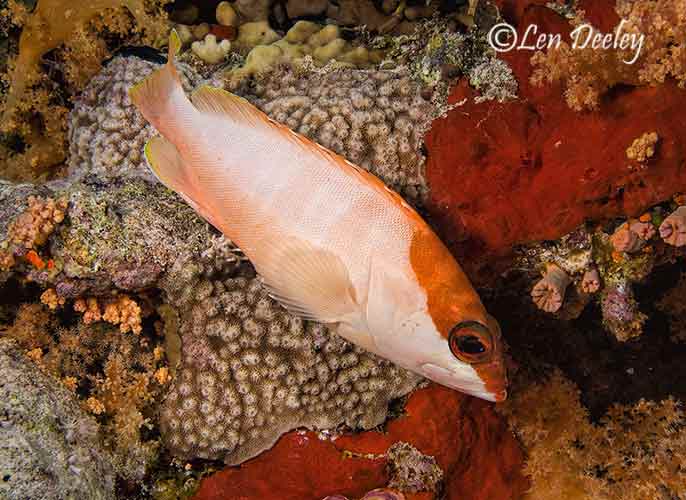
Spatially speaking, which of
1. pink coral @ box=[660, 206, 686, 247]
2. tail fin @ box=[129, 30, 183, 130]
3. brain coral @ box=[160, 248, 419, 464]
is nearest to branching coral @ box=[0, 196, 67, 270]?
brain coral @ box=[160, 248, 419, 464]

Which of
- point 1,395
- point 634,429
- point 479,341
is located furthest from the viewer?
point 634,429

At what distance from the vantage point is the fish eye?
94.8 inches

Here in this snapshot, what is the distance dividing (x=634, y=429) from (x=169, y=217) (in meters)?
3.85

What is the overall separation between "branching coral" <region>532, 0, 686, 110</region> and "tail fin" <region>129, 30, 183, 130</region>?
2202mm

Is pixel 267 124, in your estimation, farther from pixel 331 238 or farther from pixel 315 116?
pixel 315 116

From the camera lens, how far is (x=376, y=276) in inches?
102

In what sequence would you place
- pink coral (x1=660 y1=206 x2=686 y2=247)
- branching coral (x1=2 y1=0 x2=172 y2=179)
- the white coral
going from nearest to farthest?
pink coral (x1=660 y1=206 x2=686 y2=247), branching coral (x1=2 y1=0 x2=172 y2=179), the white coral

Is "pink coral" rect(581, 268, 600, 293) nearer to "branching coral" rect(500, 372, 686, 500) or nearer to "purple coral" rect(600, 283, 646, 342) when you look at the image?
"purple coral" rect(600, 283, 646, 342)

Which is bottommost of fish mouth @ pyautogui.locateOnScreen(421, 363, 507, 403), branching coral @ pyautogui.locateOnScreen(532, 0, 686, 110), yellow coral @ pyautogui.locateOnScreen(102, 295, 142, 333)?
yellow coral @ pyautogui.locateOnScreen(102, 295, 142, 333)

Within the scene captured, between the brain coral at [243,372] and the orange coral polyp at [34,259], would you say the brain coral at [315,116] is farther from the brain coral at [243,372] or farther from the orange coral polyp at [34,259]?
the brain coral at [243,372]

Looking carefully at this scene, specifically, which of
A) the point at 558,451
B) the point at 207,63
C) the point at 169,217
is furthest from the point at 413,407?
the point at 207,63

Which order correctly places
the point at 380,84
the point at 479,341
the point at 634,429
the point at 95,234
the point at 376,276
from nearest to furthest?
1. the point at 479,341
2. the point at 376,276
3. the point at 95,234
4. the point at 380,84
5. the point at 634,429

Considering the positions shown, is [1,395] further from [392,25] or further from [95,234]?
[392,25]

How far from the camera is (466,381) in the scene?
2562 millimetres
